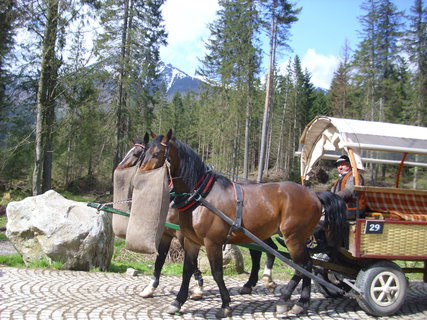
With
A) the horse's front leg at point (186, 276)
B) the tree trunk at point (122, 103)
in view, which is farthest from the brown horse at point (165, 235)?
the tree trunk at point (122, 103)

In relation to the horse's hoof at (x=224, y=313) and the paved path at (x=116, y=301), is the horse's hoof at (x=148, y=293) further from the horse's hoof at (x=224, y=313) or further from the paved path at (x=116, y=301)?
the horse's hoof at (x=224, y=313)

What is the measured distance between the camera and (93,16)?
14.8m

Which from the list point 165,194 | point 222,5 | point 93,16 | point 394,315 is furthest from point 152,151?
point 222,5

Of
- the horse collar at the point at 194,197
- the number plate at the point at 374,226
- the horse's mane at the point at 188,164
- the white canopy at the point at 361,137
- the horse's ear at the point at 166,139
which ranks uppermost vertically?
the white canopy at the point at 361,137

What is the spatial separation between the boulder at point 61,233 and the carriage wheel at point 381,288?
4755 mm

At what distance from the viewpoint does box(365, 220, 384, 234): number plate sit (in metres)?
5.21

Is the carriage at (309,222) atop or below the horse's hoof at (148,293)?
atop

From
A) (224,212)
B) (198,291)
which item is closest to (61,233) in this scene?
(198,291)

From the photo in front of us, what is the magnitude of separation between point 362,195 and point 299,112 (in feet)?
127

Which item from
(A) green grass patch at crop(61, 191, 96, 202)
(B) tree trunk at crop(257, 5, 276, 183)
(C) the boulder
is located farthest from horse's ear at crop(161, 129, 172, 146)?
(A) green grass patch at crop(61, 191, 96, 202)

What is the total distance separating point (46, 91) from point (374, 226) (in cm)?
1331

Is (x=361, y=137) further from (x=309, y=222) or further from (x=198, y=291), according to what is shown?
(x=198, y=291)

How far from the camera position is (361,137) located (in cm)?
535

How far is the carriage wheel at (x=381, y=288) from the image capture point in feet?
17.1
